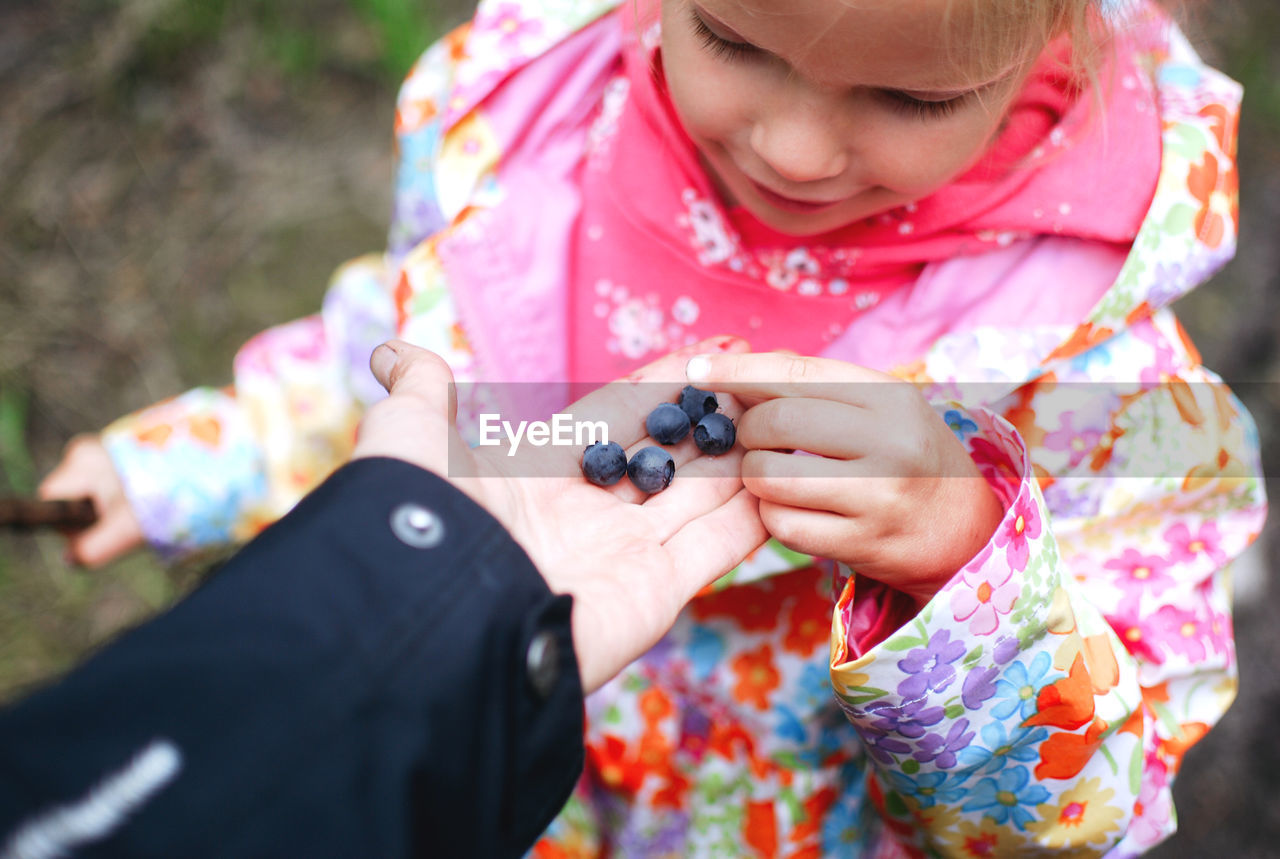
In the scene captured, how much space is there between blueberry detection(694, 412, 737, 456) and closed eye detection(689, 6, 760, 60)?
320 millimetres

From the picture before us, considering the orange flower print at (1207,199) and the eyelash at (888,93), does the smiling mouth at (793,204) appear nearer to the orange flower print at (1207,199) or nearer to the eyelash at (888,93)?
the eyelash at (888,93)

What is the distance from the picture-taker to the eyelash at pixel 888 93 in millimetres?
801

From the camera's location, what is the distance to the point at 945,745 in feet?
2.86

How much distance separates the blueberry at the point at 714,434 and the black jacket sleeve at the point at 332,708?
10.7 inches

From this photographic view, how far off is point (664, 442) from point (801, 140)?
0.30 meters

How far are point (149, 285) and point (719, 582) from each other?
1.63m

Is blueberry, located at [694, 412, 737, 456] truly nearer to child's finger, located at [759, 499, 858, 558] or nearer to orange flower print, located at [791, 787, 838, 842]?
child's finger, located at [759, 499, 858, 558]

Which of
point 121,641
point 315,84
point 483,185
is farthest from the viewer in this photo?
point 315,84

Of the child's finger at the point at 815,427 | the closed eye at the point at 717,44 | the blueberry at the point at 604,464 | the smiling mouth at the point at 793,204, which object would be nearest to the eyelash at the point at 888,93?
the closed eye at the point at 717,44

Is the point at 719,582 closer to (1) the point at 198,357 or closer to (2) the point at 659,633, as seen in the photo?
(2) the point at 659,633

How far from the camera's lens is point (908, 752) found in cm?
89

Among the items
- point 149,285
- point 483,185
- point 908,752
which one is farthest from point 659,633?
point 149,285

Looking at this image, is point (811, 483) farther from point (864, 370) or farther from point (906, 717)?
point (906, 717)

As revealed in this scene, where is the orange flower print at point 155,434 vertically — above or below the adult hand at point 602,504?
below
